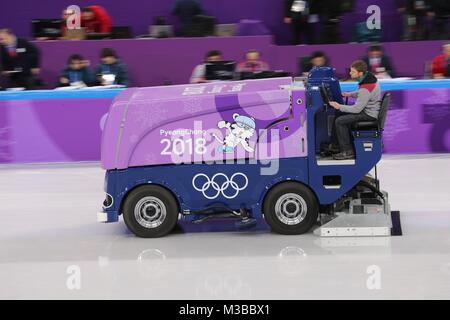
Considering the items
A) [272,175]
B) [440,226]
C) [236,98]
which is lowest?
[440,226]

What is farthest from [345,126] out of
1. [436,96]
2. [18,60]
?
[18,60]

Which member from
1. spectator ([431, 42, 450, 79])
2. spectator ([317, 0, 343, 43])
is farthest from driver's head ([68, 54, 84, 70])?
spectator ([431, 42, 450, 79])

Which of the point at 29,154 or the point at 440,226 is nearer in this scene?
the point at 440,226

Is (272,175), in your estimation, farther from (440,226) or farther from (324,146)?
(440,226)

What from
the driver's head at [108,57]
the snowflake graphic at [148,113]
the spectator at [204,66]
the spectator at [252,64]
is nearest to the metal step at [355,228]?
the snowflake graphic at [148,113]

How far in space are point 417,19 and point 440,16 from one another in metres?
0.44

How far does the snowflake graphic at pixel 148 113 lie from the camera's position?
9.82m

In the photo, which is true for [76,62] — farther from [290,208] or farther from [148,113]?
[290,208]

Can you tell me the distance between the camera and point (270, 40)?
1892 cm

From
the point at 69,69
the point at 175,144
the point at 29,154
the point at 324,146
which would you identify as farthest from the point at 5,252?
the point at 69,69

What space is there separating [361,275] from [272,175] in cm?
186

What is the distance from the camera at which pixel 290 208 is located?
10.0 metres

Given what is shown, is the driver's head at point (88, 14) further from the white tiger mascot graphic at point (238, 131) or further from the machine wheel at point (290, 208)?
the machine wheel at point (290, 208)

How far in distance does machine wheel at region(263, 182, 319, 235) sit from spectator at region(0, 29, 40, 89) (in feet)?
27.4
